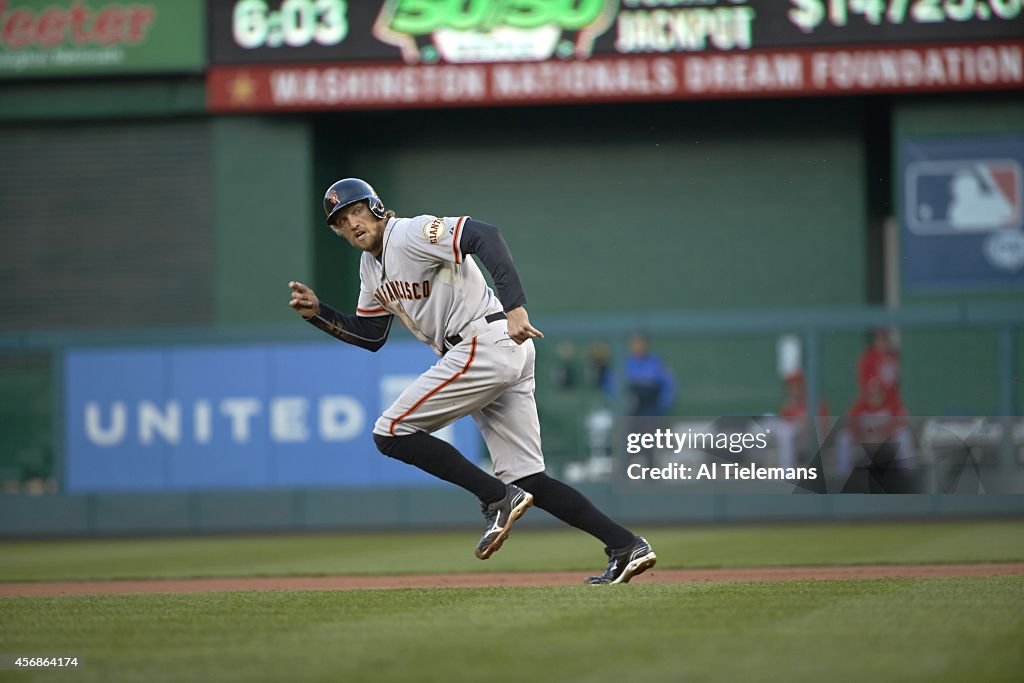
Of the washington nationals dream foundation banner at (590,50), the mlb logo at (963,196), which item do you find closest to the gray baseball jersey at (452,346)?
the washington nationals dream foundation banner at (590,50)

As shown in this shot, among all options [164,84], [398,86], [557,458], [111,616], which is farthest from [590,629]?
[164,84]

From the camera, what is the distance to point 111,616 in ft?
18.0

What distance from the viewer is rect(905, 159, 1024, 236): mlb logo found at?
55.2ft

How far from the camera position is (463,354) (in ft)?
20.2

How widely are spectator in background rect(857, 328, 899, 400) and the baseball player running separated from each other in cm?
822

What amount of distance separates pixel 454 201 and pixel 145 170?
3.77 meters

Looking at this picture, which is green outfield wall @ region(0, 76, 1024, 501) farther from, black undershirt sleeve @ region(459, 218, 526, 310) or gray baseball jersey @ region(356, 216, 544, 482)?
black undershirt sleeve @ region(459, 218, 526, 310)

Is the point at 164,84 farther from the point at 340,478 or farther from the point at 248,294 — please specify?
the point at 340,478

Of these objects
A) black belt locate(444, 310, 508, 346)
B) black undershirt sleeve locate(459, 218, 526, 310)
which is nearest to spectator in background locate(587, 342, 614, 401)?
black belt locate(444, 310, 508, 346)

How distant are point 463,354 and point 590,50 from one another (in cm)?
1101

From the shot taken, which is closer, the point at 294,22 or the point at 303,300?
the point at 303,300

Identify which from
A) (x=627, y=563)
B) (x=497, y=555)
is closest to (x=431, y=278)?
(x=627, y=563)

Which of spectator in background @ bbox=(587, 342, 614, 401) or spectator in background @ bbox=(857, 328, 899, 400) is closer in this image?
spectator in background @ bbox=(857, 328, 899, 400)

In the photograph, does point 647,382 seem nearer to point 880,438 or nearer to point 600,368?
point 600,368
